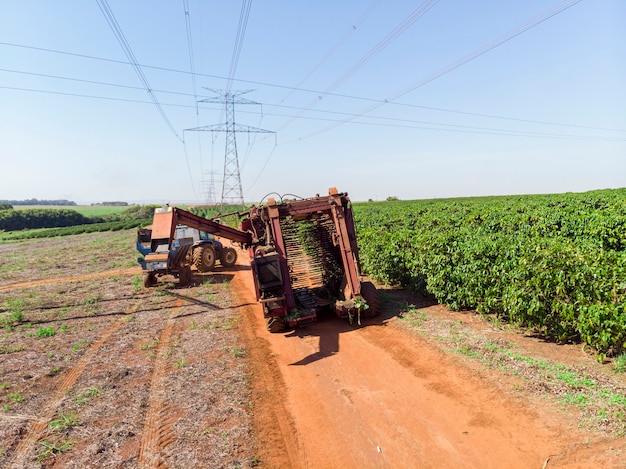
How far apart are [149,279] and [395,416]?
12.9 m

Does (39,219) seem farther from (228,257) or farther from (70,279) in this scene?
(228,257)

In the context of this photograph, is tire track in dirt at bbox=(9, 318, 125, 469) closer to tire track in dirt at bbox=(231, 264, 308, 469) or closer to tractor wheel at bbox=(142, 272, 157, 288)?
tire track in dirt at bbox=(231, 264, 308, 469)

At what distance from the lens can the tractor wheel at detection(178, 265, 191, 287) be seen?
1608cm

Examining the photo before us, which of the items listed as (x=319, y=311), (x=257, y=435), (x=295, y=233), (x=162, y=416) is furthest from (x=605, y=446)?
(x=295, y=233)

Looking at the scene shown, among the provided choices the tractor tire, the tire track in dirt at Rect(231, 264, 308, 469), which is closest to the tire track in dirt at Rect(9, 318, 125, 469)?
the tire track in dirt at Rect(231, 264, 308, 469)

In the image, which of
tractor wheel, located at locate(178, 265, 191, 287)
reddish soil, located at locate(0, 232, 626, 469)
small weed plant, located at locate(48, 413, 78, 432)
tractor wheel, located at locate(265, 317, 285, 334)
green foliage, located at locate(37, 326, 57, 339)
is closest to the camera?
reddish soil, located at locate(0, 232, 626, 469)

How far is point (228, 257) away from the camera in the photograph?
779 inches

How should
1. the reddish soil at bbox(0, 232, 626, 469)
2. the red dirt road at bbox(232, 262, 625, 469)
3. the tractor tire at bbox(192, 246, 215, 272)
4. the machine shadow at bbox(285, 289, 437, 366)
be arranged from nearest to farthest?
the red dirt road at bbox(232, 262, 625, 469) < the reddish soil at bbox(0, 232, 626, 469) < the machine shadow at bbox(285, 289, 437, 366) < the tractor tire at bbox(192, 246, 215, 272)

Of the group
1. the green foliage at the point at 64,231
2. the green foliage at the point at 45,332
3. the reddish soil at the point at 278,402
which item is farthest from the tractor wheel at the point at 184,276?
the green foliage at the point at 64,231

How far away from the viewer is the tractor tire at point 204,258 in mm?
18219

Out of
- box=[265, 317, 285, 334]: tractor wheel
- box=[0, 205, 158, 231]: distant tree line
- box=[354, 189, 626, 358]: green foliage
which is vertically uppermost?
box=[0, 205, 158, 231]: distant tree line

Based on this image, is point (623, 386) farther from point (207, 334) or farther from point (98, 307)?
point (98, 307)

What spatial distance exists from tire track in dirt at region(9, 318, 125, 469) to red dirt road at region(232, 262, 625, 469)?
3.07m

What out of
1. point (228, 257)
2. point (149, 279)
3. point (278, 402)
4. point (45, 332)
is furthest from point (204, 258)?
point (278, 402)
